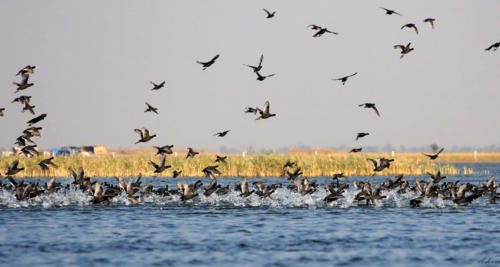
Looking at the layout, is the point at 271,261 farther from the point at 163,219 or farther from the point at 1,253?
the point at 163,219

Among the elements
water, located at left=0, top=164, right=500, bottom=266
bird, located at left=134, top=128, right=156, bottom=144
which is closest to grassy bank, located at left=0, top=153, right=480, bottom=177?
water, located at left=0, top=164, right=500, bottom=266

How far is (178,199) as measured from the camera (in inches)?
1725

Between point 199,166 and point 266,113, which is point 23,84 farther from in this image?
point 199,166

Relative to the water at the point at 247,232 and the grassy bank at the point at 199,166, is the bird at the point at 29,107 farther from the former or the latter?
the grassy bank at the point at 199,166

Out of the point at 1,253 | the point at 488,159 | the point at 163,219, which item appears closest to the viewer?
the point at 1,253

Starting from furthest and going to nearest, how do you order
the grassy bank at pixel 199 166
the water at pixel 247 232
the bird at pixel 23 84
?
the grassy bank at pixel 199 166
the bird at pixel 23 84
the water at pixel 247 232

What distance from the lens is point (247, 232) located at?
2855cm

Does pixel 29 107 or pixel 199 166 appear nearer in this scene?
pixel 29 107

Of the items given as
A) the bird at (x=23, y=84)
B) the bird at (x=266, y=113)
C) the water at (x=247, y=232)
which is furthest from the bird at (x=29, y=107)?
the bird at (x=266, y=113)

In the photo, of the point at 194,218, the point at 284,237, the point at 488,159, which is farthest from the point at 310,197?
the point at 488,159

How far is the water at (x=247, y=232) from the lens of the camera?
22.3 metres

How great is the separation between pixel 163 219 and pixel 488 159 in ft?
504

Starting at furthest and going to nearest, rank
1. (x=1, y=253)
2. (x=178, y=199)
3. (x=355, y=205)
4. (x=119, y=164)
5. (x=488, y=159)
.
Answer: (x=488, y=159) < (x=119, y=164) < (x=178, y=199) < (x=355, y=205) < (x=1, y=253)

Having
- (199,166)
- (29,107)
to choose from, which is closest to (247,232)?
(29,107)
